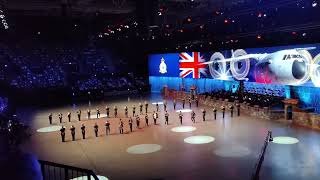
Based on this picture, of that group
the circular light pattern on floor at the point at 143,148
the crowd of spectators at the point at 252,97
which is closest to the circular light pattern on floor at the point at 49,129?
the circular light pattern on floor at the point at 143,148

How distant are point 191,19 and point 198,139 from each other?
1194cm

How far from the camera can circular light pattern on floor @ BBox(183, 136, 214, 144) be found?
1944 centimetres

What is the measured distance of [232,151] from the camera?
1733cm

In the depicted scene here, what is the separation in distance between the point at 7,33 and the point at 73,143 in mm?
25892

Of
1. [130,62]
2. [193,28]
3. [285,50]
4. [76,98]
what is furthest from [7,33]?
[285,50]

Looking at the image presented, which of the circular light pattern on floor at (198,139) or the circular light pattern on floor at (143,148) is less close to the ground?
the circular light pattern on floor at (198,139)

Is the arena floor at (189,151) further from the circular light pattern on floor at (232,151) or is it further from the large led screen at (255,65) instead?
the large led screen at (255,65)

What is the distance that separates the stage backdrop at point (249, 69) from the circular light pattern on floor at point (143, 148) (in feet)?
45.6

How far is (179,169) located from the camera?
14977 mm

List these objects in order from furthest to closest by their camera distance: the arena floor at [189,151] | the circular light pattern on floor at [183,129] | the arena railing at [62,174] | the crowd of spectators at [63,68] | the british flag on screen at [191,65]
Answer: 1. the crowd of spectators at [63,68]
2. the british flag on screen at [191,65]
3. the circular light pattern on floor at [183,129]
4. the arena floor at [189,151]
5. the arena railing at [62,174]

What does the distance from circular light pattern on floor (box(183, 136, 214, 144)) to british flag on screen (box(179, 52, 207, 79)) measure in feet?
56.1

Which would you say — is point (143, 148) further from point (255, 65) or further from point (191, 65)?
point (191, 65)

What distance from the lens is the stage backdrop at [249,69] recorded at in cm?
2562

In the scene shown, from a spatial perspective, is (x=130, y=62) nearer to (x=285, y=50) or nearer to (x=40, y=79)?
(x=40, y=79)
